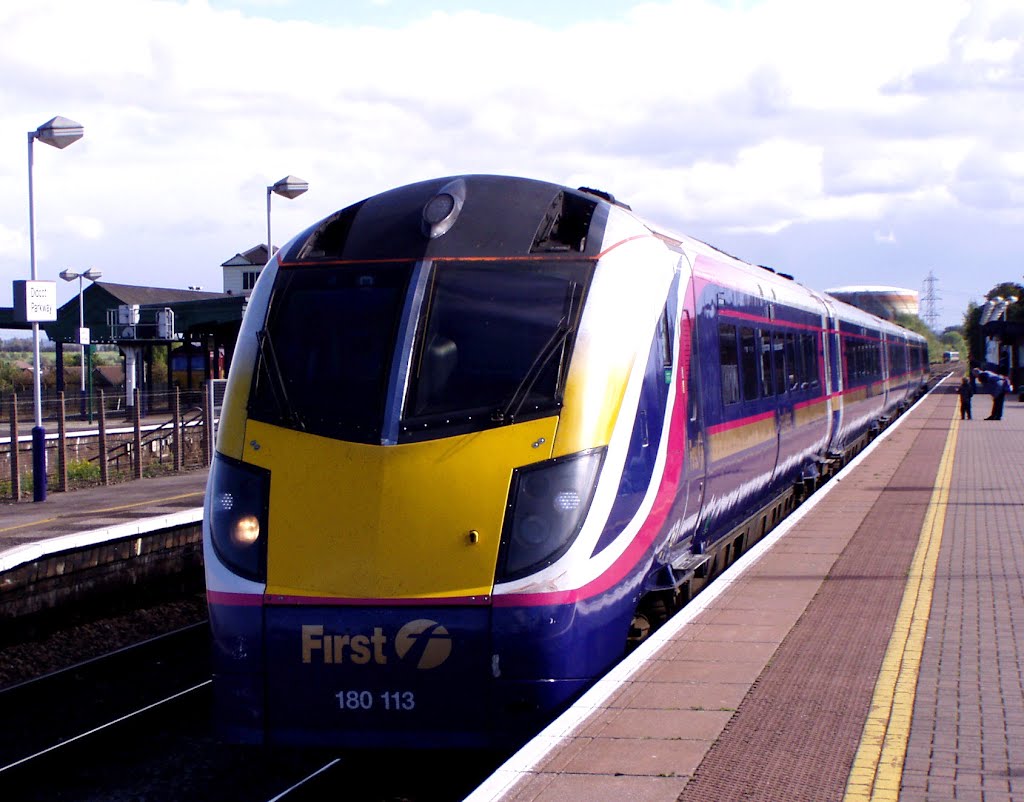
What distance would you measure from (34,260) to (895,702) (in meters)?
17.6

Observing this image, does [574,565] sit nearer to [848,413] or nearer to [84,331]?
[848,413]

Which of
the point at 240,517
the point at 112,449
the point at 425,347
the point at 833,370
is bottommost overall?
the point at 112,449

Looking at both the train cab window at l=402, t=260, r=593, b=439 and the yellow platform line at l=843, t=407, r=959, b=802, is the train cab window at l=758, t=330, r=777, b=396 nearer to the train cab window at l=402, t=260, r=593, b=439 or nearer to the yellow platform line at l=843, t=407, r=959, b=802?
the yellow platform line at l=843, t=407, r=959, b=802

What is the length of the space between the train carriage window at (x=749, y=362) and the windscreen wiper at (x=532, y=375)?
403cm

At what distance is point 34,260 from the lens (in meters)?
20.3

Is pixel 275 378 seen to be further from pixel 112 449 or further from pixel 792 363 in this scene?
pixel 112 449

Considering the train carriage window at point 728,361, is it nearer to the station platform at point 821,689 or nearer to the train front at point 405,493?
the station platform at point 821,689

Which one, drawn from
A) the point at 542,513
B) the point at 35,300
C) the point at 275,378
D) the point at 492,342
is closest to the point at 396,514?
the point at 542,513

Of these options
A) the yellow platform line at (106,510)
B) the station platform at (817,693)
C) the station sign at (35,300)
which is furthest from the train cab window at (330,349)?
the station sign at (35,300)

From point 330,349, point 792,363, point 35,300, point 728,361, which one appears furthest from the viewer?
point 35,300

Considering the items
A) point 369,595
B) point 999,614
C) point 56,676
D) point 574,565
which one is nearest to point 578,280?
point 574,565

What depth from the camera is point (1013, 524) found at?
43.5 feet

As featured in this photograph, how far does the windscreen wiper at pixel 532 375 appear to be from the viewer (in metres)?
6.30

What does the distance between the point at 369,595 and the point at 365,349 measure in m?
1.45
